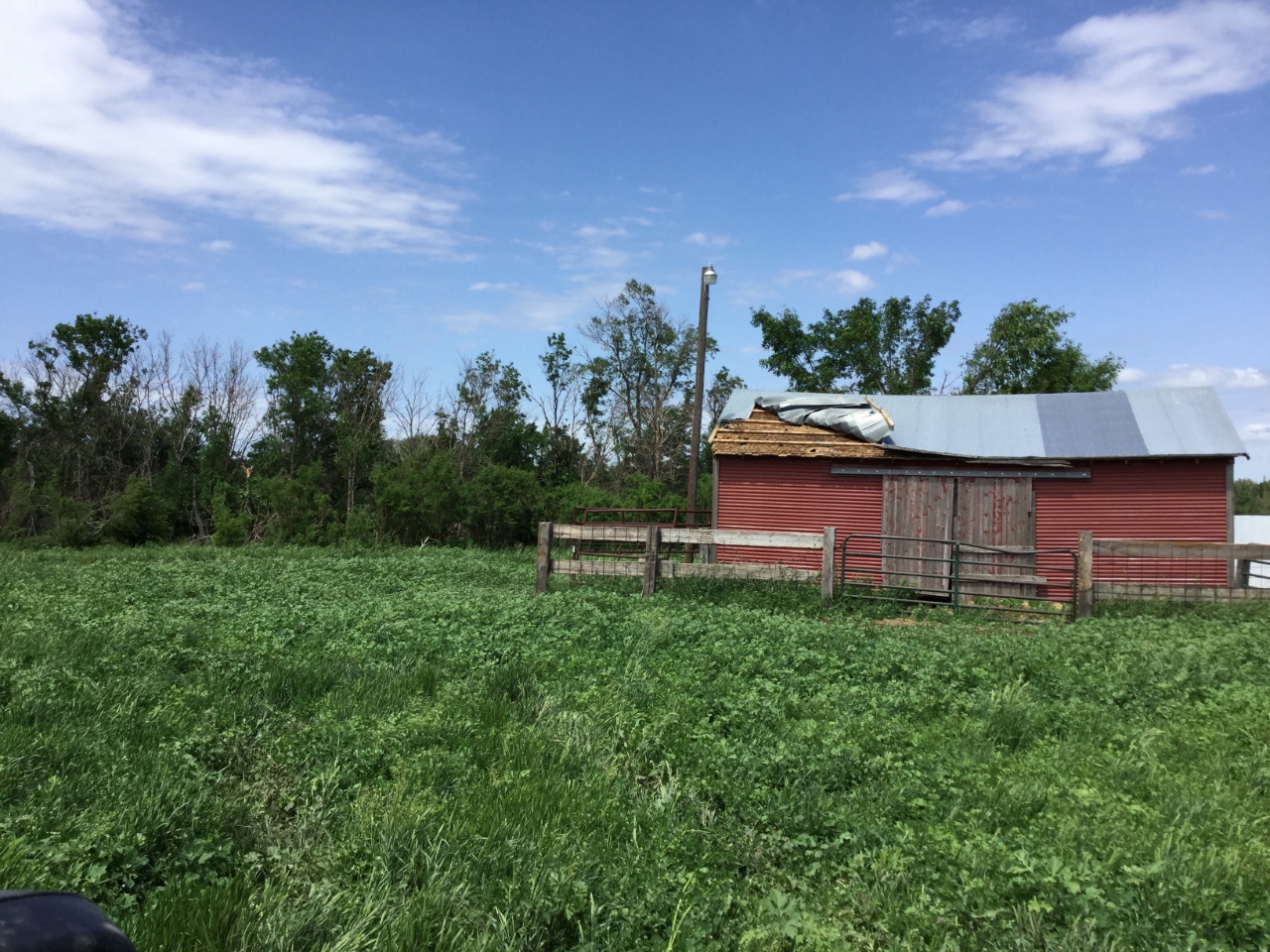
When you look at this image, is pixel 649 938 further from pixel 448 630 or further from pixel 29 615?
pixel 29 615

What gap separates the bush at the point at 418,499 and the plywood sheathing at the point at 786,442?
12476 mm

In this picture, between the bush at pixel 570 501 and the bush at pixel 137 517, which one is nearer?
the bush at pixel 137 517

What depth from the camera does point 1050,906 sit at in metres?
3.72

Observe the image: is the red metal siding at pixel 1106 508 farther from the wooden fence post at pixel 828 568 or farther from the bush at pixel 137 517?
the bush at pixel 137 517

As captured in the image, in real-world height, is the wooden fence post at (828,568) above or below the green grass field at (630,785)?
above

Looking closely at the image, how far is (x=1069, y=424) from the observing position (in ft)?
58.4

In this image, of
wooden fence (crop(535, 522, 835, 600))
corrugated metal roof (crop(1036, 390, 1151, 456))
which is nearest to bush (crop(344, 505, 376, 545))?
wooden fence (crop(535, 522, 835, 600))

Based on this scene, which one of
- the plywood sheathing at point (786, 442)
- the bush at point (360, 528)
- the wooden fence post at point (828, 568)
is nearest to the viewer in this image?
the wooden fence post at point (828, 568)

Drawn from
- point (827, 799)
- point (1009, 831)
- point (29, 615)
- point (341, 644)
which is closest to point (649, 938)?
point (827, 799)

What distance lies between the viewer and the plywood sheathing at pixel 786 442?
1783 centimetres

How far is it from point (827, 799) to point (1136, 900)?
5.24 feet

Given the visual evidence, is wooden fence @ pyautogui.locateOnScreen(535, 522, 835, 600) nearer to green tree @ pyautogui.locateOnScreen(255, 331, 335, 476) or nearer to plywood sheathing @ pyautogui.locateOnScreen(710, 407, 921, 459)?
plywood sheathing @ pyautogui.locateOnScreen(710, 407, 921, 459)

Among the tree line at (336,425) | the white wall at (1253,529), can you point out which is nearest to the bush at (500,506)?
the tree line at (336,425)

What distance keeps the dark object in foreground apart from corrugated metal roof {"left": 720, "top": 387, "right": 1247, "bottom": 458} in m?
17.4
